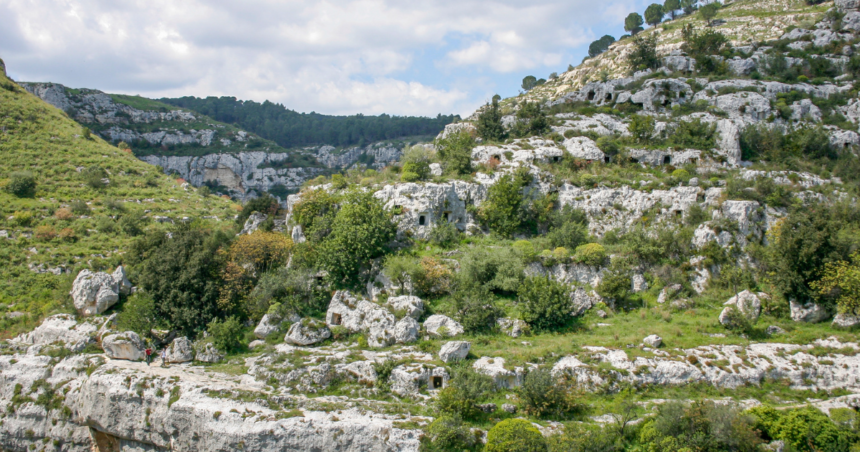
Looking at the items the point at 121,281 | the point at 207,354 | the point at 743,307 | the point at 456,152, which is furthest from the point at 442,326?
the point at 121,281

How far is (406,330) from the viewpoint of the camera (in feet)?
74.1

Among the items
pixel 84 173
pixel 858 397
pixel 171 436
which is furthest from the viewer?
pixel 84 173

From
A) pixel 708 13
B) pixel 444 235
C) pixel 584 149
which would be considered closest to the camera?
pixel 444 235

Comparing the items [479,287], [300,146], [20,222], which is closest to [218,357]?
[479,287]

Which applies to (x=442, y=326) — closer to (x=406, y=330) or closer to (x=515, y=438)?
(x=406, y=330)

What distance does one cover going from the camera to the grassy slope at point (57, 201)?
91.9 ft

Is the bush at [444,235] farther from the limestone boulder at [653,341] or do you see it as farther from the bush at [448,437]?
the bush at [448,437]

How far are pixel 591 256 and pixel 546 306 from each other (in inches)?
216

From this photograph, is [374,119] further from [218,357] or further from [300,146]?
[218,357]

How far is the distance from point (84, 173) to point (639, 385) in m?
51.7

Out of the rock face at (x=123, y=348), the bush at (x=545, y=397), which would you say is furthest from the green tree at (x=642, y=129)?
the rock face at (x=123, y=348)

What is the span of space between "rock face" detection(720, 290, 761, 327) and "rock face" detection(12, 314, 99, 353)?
110 ft

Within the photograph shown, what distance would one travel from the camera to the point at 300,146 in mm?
134125

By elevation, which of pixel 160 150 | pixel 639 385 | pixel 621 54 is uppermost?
pixel 621 54
